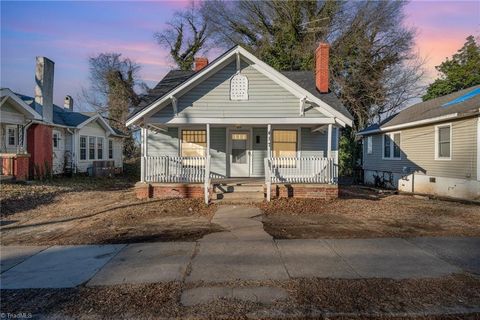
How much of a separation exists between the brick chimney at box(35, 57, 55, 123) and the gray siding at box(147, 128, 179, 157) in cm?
805

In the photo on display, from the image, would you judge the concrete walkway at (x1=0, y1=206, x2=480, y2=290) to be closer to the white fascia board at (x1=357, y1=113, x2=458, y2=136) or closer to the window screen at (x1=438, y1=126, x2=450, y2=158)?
the white fascia board at (x1=357, y1=113, x2=458, y2=136)

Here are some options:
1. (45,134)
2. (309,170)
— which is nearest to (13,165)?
(45,134)

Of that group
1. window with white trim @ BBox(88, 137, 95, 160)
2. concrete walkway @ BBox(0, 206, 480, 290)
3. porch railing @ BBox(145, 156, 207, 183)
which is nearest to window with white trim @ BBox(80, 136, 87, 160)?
window with white trim @ BBox(88, 137, 95, 160)

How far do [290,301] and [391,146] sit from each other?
17.5 meters

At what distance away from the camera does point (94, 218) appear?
30.2ft

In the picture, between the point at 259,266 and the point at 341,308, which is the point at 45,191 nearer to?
the point at 259,266

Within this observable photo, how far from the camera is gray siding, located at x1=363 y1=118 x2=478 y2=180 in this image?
12.8 m

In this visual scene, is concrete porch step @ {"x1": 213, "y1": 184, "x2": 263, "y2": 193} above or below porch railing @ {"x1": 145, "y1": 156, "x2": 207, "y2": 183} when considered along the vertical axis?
below

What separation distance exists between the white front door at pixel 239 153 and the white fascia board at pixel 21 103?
9.96 metres

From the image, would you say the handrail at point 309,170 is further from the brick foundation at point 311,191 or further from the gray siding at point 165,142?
the gray siding at point 165,142

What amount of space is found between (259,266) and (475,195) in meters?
11.2

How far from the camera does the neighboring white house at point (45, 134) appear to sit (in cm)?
1571

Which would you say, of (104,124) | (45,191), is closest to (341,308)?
(45,191)

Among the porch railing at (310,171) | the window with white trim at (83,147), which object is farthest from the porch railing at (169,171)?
the window with white trim at (83,147)
